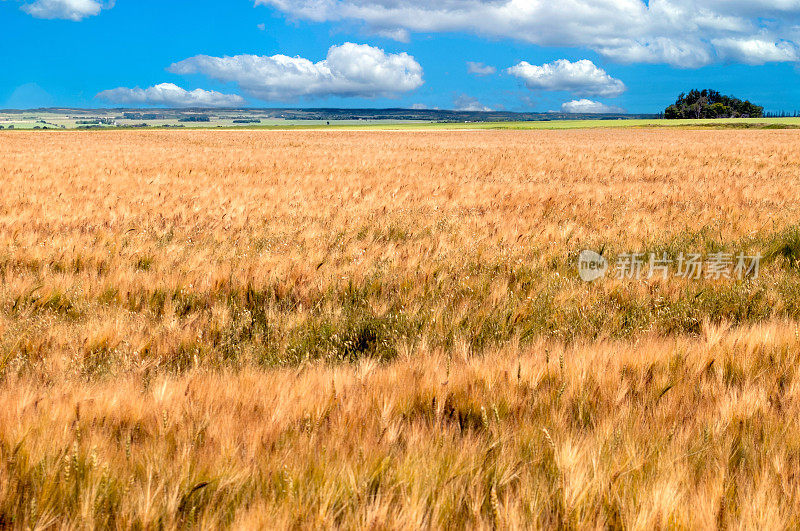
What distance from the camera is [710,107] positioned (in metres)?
119

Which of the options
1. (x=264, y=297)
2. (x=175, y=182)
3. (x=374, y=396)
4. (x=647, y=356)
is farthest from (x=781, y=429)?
(x=175, y=182)

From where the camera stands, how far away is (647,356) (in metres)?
2.52

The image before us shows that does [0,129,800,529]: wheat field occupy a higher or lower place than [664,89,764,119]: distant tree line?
lower

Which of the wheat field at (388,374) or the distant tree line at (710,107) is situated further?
the distant tree line at (710,107)

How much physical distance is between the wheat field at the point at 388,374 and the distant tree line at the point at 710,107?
136m

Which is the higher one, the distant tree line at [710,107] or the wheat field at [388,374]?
the distant tree line at [710,107]

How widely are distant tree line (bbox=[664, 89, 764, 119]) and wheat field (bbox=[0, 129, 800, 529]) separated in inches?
5362

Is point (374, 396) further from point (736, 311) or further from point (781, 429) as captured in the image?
point (736, 311)

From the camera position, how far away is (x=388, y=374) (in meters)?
2.34

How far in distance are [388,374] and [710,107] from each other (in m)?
143

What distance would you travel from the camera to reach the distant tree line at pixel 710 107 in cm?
11875

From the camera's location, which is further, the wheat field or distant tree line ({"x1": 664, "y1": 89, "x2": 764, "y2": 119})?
distant tree line ({"x1": 664, "y1": 89, "x2": 764, "y2": 119})

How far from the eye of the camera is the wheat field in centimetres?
144

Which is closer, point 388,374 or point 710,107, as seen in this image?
point 388,374
